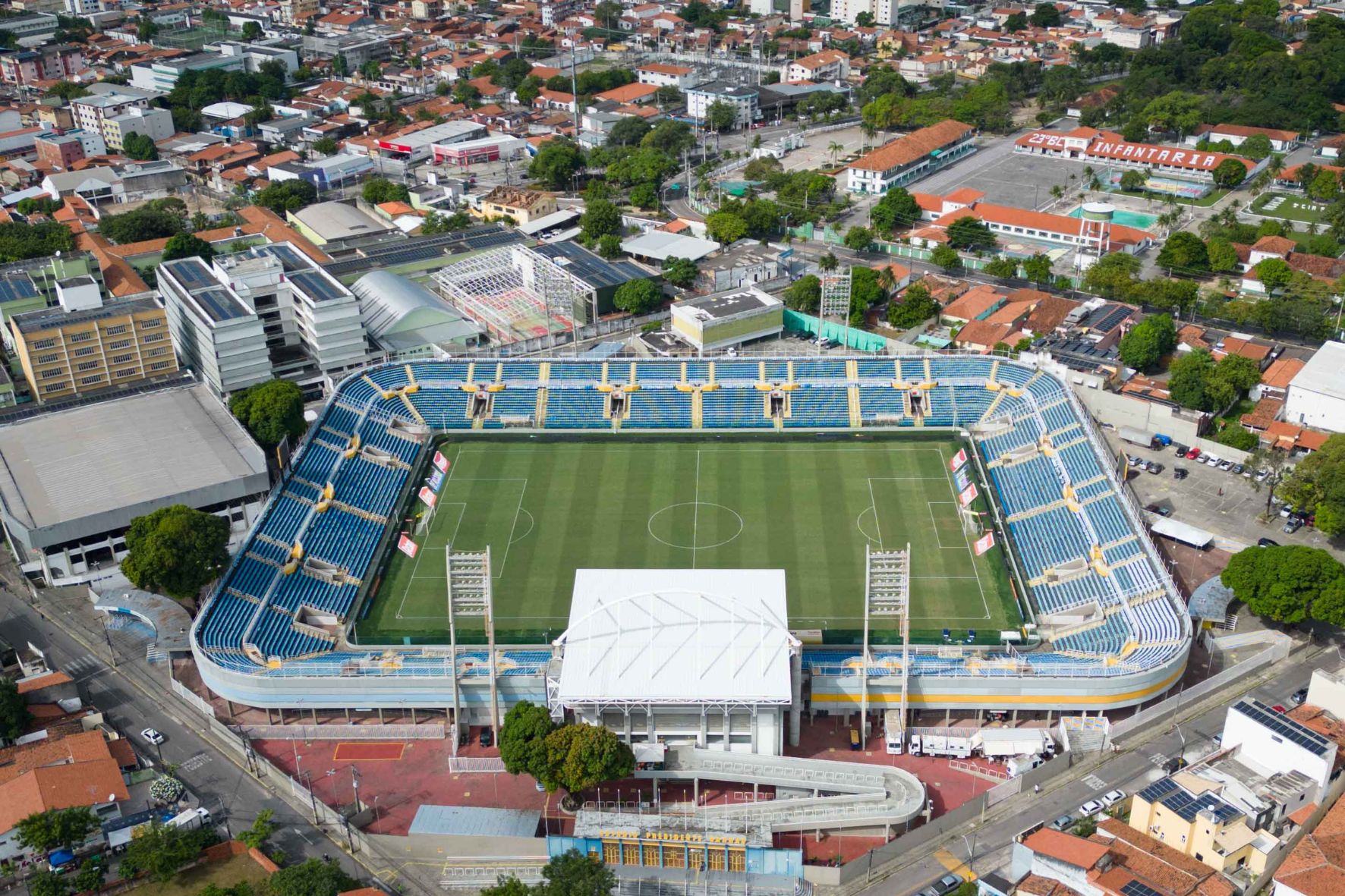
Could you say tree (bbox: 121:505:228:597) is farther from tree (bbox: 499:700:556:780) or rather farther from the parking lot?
the parking lot

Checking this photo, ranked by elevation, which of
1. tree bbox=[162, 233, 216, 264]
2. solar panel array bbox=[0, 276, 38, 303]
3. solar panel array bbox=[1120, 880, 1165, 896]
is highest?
solar panel array bbox=[0, 276, 38, 303]

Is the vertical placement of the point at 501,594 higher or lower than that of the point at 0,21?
lower

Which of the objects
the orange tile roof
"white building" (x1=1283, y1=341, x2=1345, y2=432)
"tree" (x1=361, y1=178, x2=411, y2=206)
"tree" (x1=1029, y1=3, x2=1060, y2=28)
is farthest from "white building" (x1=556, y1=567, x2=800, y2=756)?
"tree" (x1=1029, y1=3, x2=1060, y2=28)

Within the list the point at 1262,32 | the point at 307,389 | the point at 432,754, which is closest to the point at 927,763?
the point at 432,754

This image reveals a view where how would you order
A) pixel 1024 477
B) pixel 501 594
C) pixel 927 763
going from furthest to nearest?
1. pixel 1024 477
2. pixel 501 594
3. pixel 927 763

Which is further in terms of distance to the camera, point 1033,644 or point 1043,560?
point 1043,560

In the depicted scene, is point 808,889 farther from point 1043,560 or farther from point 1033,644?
point 1043,560

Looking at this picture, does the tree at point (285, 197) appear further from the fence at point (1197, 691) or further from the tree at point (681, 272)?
the fence at point (1197, 691)

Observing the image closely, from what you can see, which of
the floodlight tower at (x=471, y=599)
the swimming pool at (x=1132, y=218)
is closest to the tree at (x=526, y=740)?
the floodlight tower at (x=471, y=599)
